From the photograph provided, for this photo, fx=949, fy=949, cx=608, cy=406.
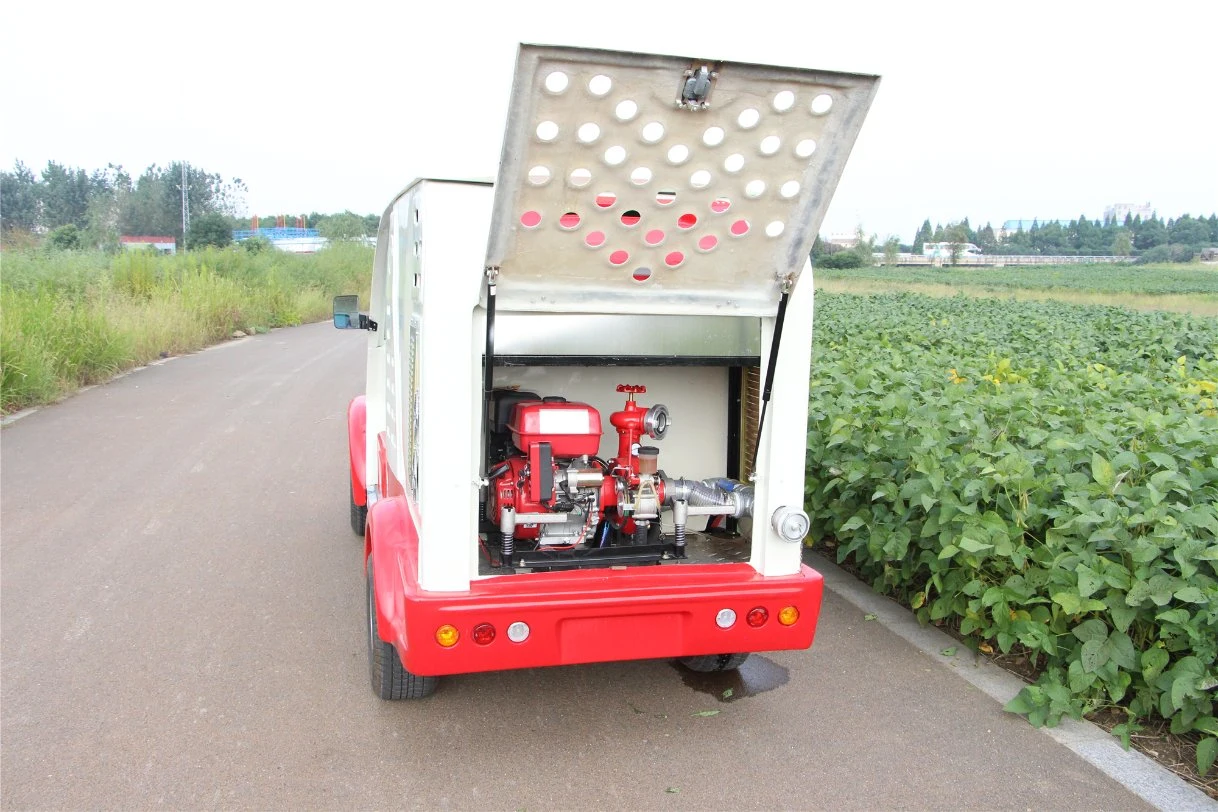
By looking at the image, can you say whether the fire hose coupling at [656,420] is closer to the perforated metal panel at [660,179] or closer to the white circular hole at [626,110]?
the perforated metal panel at [660,179]

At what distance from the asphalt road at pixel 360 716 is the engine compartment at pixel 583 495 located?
78cm

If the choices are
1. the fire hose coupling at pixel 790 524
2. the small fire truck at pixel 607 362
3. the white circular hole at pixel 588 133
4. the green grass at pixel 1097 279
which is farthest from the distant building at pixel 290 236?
the white circular hole at pixel 588 133

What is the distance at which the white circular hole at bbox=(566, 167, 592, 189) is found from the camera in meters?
3.00

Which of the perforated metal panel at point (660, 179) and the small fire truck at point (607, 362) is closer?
the perforated metal panel at point (660, 179)

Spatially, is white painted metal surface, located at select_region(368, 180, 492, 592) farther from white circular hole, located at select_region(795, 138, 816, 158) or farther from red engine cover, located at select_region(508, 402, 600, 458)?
white circular hole, located at select_region(795, 138, 816, 158)

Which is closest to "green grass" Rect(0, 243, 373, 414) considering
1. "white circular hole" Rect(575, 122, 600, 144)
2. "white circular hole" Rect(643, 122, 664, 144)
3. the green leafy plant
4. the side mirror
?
the side mirror

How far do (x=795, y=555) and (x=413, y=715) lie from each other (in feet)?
6.03

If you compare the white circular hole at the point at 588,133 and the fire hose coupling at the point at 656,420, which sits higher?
the white circular hole at the point at 588,133

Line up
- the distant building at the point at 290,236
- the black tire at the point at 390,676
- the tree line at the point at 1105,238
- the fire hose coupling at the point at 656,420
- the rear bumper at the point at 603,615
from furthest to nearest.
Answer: the tree line at the point at 1105,238
the distant building at the point at 290,236
the black tire at the point at 390,676
the fire hose coupling at the point at 656,420
the rear bumper at the point at 603,615

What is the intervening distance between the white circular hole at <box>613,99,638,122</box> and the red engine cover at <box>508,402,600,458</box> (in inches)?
54.4

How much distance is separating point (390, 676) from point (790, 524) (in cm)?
191

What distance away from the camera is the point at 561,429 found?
12.7 feet

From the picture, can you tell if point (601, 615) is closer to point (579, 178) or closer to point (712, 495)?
point (712, 495)

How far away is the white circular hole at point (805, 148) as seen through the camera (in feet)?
9.98
